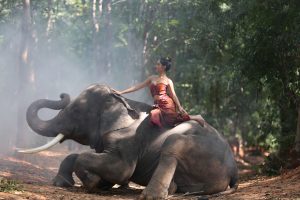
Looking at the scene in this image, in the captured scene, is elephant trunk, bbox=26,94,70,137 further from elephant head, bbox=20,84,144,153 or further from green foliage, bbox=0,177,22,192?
green foliage, bbox=0,177,22,192

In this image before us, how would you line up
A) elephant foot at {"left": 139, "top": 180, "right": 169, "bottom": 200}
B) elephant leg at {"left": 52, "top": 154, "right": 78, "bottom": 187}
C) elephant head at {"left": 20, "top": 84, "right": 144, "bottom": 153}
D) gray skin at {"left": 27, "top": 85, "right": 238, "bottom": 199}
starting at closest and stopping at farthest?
elephant foot at {"left": 139, "top": 180, "right": 169, "bottom": 200}, gray skin at {"left": 27, "top": 85, "right": 238, "bottom": 199}, elephant leg at {"left": 52, "top": 154, "right": 78, "bottom": 187}, elephant head at {"left": 20, "top": 84, "right": 144, "bottom": 153}

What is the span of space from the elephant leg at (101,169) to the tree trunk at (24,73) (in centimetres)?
1055

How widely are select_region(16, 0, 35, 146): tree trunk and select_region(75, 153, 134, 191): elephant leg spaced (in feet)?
34.6

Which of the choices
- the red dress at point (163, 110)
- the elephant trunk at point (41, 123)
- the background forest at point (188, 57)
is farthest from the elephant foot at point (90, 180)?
the background forest at point (188, 57)

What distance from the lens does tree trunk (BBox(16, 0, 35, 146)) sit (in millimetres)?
20141

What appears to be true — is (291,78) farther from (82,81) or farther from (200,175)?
(82,81)

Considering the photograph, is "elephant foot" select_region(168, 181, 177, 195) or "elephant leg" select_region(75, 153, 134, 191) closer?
"elephant foot" select_region(168, 181, 177, 195)

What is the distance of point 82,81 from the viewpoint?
4078 cm

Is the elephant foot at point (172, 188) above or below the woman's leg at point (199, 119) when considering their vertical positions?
below

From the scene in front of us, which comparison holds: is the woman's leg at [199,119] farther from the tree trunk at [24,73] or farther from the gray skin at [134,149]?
the tree trunk at [24,73]

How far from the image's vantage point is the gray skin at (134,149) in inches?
387

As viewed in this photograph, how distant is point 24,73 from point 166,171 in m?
12.3

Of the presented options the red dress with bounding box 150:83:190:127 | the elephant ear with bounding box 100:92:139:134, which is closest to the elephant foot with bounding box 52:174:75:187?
the elephant ear with bounding box 100:92:139:134

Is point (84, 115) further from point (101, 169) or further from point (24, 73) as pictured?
point (24, 73)
